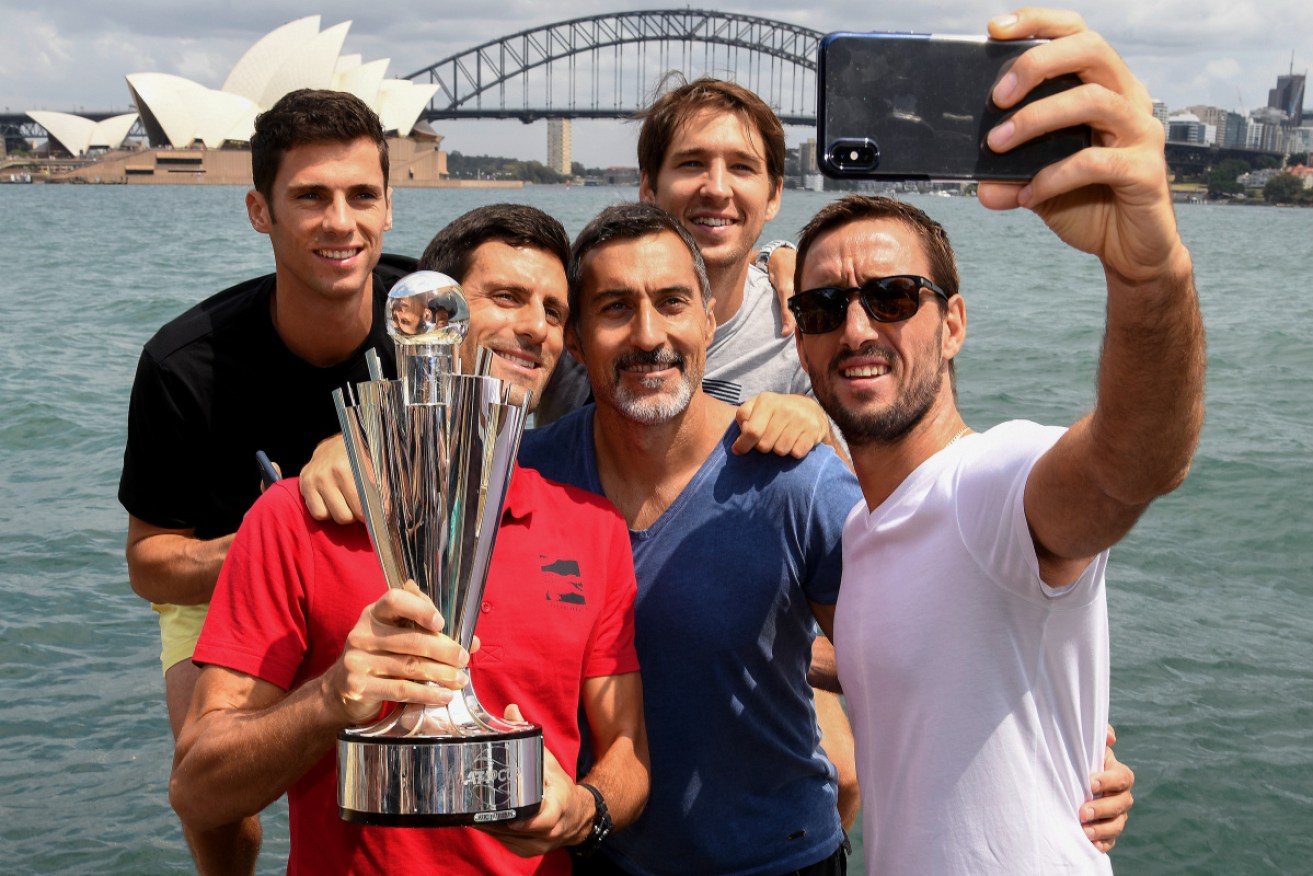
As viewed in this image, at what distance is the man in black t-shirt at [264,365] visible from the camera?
3549mm

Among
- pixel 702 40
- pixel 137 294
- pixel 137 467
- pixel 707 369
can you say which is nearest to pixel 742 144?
pixel 707 369

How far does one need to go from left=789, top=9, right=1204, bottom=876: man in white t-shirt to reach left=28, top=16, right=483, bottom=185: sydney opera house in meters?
49.0

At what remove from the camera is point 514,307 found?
2.84 metres

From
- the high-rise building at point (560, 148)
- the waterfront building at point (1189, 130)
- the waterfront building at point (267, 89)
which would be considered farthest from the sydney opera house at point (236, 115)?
the waterfront building at point (1189, 130)

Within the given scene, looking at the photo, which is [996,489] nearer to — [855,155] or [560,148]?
[855,155]

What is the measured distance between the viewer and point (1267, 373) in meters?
17.8

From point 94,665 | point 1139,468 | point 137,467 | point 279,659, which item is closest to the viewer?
point 1139,468

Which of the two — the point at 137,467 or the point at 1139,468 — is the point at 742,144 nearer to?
the point at 137,467

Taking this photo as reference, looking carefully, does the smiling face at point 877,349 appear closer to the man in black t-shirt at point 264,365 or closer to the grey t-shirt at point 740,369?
the grey t-shirt at point 740,369

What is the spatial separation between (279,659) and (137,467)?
1.57 metres

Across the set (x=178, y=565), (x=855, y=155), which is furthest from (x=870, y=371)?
(x=178, y=565)

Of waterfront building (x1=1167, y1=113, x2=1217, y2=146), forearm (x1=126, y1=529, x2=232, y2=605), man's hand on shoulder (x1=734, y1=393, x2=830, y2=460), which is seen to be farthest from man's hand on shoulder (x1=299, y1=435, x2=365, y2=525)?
waterfront building (x1=1167, y1=113, x2=1217, y2=146)

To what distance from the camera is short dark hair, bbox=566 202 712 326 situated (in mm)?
2777

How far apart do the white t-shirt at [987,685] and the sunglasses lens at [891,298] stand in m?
0.31
